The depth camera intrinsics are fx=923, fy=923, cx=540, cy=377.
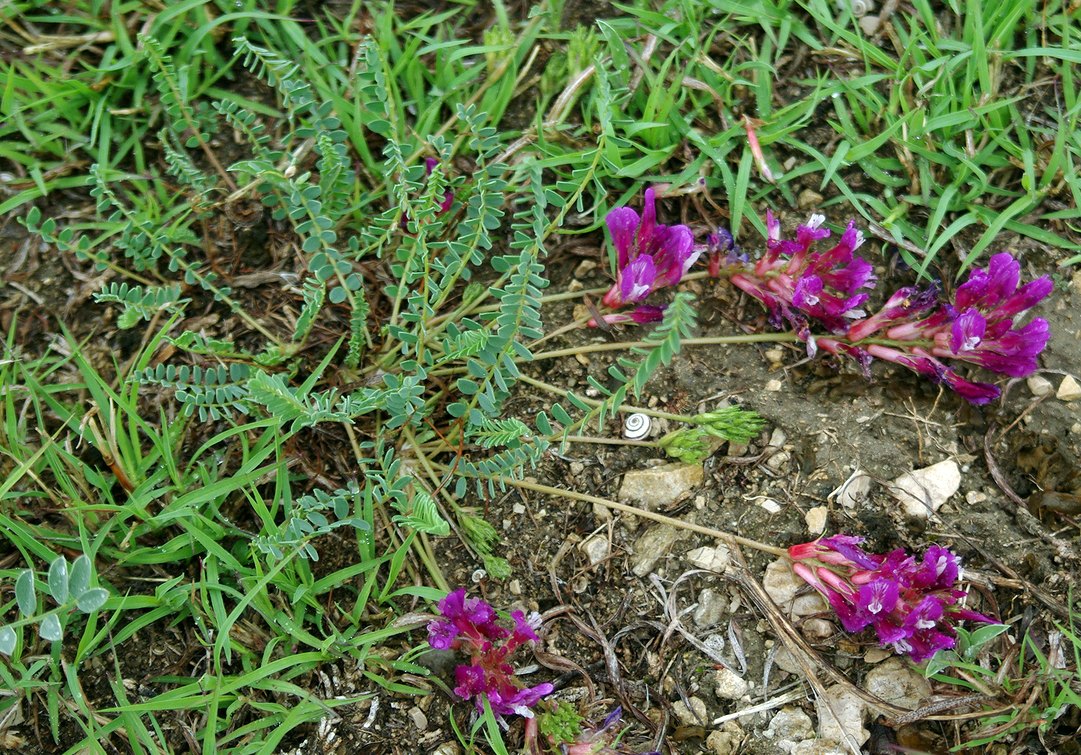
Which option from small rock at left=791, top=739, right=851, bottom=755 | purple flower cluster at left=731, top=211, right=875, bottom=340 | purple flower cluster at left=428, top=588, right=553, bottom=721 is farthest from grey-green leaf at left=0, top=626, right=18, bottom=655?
purple flower cluster at left=731, top=211, right=875, bottom=340

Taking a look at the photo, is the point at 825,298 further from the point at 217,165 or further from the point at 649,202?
the point at 217,165

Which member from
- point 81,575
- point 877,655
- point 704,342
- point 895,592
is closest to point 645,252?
point 704,342

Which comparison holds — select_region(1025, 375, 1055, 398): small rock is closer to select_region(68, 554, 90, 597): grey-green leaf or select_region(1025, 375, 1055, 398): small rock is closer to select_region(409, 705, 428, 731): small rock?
select_region(409, 705, 428, 731): small rock

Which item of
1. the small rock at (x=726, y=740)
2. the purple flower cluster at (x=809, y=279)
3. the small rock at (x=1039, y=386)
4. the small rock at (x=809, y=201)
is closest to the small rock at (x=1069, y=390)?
the small rock at (x=1039, y=386)

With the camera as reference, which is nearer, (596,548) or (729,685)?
(729,685)

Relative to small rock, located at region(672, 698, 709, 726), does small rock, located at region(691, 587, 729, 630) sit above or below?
above

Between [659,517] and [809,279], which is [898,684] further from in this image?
[809,279]
